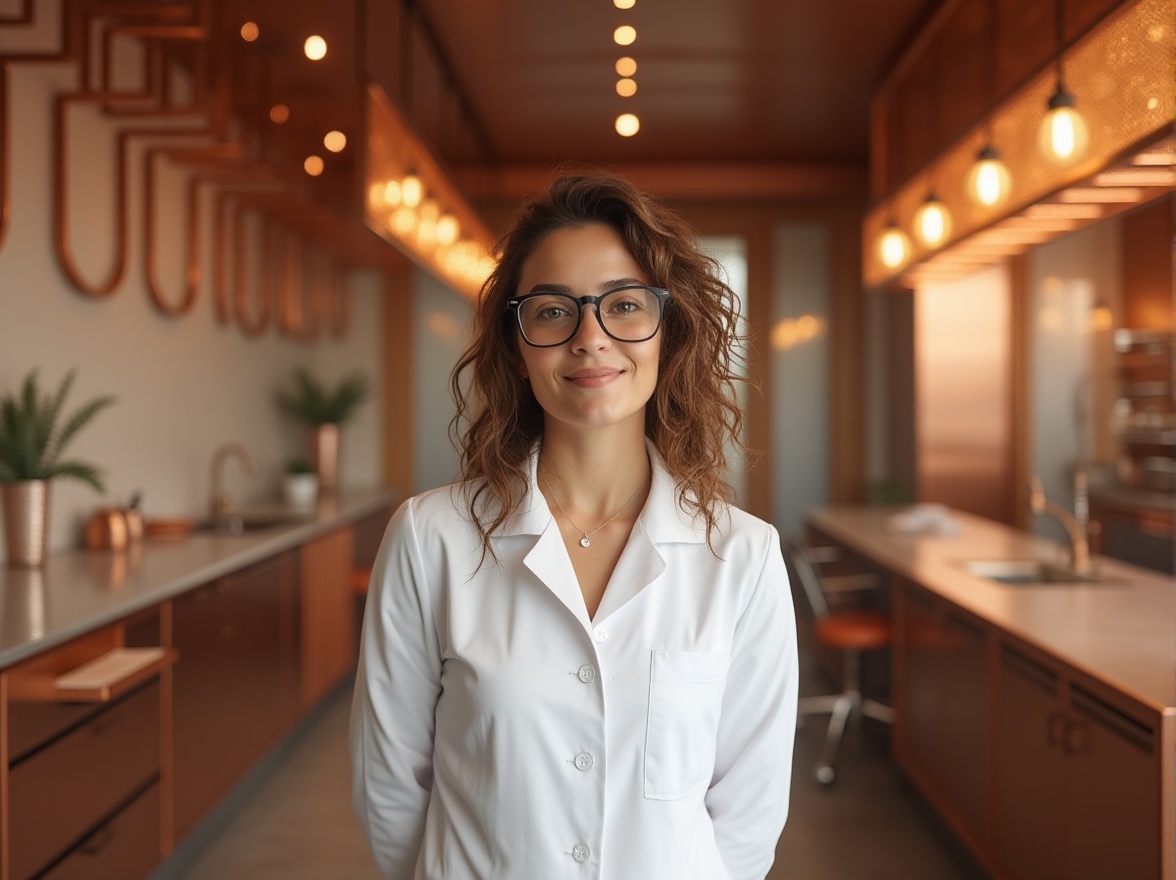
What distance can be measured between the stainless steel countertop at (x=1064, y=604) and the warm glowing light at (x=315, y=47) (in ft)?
11.6

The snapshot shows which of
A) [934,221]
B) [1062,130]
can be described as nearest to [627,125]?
[934,221]

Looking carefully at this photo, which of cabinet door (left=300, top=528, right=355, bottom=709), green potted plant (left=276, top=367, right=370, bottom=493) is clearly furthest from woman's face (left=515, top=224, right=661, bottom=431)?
green potted plant (left=276, top=367, right=370, bottom=493)

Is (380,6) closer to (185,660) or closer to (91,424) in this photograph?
(91,424)

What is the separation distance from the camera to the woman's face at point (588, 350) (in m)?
1.47

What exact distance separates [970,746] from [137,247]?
3877mm

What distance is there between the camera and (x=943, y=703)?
3.83 meters

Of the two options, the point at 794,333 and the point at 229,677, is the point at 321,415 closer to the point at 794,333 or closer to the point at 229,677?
the point at 229,677

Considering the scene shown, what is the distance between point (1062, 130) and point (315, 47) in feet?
11.7

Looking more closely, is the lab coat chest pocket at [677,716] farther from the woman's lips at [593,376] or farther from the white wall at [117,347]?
the white wall at [117,347]

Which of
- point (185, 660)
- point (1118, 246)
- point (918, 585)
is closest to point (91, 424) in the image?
point (185, 660)

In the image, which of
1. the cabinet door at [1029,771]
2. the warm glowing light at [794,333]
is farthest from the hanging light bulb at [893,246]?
the warm glowing light at [794,333]

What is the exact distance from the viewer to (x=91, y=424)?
4277 mm

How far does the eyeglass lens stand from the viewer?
150cm

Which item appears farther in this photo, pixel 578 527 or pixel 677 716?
pixel 578 527
